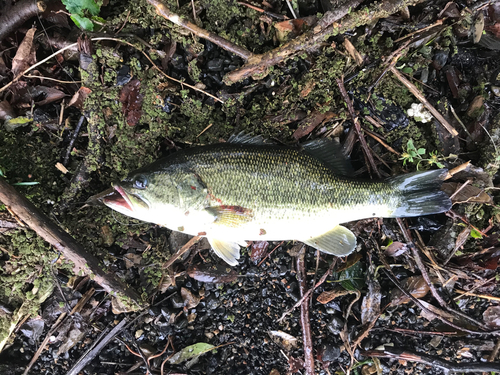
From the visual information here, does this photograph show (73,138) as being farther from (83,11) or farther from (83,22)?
(83,11)

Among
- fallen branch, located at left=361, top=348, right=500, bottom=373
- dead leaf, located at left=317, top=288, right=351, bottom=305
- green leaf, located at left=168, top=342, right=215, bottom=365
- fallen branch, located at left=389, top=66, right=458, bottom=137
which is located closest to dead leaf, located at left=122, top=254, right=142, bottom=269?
green leaf, located at left=168, top=342, right=215, bottom=365

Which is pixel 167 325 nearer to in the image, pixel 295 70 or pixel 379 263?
pixel 379 263

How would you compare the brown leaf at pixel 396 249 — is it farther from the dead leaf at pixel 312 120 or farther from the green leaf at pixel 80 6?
the green leaf at pixel 80 6

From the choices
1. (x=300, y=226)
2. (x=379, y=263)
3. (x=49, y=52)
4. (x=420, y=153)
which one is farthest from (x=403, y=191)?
(x=49, y=52)

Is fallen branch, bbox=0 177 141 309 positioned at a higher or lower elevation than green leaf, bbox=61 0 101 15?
lower

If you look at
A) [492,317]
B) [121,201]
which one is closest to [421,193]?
[492,317]

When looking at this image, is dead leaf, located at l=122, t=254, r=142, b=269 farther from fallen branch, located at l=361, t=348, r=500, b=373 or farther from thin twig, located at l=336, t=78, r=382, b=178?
fallen branch, located at l=361, t=348, r=500, b=373
